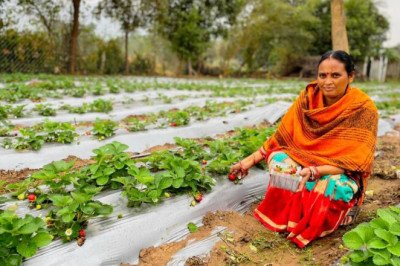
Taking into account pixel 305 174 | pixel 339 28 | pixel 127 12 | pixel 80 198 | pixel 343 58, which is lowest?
pixel 80 198

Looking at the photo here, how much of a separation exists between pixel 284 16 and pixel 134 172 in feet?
64.5

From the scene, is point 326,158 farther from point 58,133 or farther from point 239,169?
point 58,133

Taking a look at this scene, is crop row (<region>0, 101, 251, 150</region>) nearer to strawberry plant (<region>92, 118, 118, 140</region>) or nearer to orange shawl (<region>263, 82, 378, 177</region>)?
strawberry plant (<region>92, 118, 118, 140</region>)

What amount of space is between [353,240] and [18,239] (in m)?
1.59

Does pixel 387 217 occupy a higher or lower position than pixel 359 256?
higher

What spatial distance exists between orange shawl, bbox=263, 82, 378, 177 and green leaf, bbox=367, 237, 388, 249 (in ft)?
2.15

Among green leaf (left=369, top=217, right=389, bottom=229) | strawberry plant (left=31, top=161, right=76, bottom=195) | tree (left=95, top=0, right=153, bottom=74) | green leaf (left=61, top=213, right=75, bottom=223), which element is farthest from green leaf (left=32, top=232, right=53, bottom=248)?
tree (left=95, top=0, right=153, bottom=74)

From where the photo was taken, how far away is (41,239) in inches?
74.1

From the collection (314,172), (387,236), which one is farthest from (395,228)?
(314,172)

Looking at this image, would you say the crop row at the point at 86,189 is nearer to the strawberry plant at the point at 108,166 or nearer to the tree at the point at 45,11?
the strawberry plant at the point at 108,166

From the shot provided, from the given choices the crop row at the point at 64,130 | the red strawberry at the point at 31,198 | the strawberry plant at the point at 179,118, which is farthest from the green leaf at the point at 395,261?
the strawberry plant at the point at 179,118

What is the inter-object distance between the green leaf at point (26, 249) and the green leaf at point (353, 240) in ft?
4.82

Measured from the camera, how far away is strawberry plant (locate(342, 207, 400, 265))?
1.64 m

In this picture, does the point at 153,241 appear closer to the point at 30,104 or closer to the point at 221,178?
the point at 221,178
